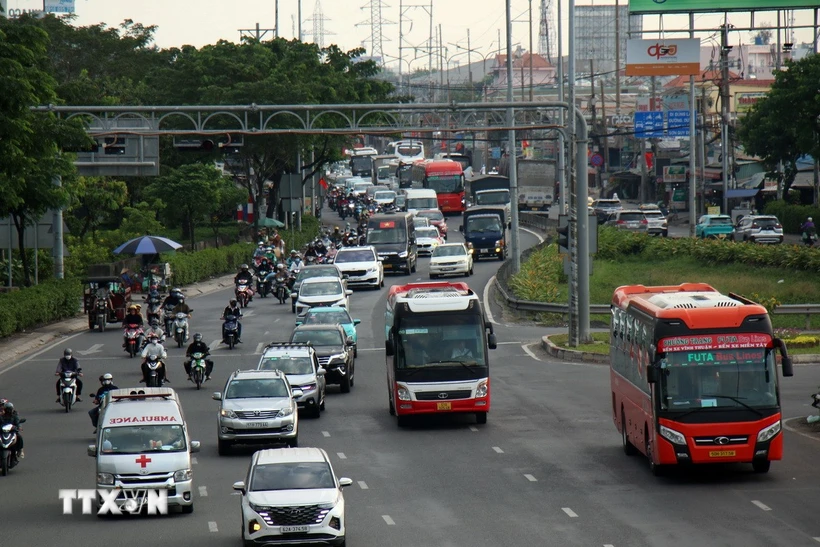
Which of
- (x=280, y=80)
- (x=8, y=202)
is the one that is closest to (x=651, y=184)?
(x=280, y=80)

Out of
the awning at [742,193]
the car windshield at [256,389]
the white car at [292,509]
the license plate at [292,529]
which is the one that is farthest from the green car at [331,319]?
the awning at [742,193]

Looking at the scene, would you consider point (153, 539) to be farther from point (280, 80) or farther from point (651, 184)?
point (651, 184)

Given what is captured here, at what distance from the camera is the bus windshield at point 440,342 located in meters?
25.6

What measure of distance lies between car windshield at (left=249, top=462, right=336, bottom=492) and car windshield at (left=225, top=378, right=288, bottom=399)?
7300 millimetres


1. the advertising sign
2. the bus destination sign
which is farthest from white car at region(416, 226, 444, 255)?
the bus destination sign

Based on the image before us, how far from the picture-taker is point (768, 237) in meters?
64.7

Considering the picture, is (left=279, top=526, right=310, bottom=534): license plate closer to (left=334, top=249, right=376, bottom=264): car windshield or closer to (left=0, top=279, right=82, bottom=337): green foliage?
(left=0, top=279, right=82, bottom=337): green foliage

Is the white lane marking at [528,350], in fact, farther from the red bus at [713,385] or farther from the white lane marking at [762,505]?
the white lane marking at [762,505]

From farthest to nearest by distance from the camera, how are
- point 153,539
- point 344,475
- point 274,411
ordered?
point 274,411
point 344,475
point 153,539

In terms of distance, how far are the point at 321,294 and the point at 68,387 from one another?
16885 millimetres

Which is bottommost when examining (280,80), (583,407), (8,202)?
(583,407)

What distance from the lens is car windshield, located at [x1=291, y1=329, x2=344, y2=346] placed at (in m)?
31.4

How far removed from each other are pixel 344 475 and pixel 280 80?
188 feet

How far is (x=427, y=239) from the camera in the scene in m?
70.1
